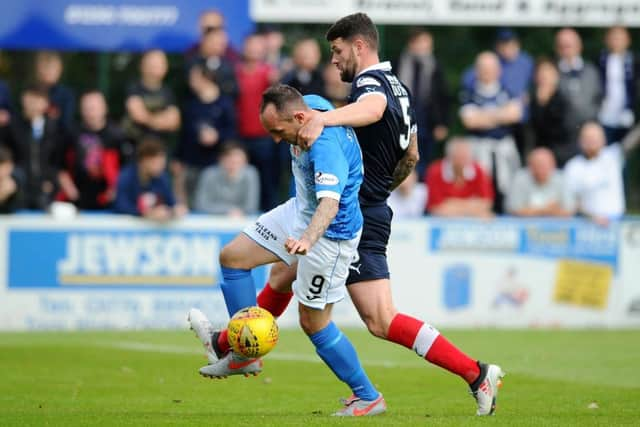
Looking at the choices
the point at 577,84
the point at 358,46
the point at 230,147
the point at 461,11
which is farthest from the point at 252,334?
the point at 577,84

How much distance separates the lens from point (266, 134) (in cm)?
1705

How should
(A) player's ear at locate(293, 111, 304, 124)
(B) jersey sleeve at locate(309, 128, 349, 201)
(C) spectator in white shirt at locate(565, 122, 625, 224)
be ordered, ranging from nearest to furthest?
(B) jersey sleeve at locate(309, 128, 349, 201), (A) player's ear at locate(293, 111, 304, 124), (C) spectator in white shirt at locate(565, 122, 625, 224)

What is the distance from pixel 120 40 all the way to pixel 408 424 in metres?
10.2

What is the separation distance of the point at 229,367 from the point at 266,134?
8819mm

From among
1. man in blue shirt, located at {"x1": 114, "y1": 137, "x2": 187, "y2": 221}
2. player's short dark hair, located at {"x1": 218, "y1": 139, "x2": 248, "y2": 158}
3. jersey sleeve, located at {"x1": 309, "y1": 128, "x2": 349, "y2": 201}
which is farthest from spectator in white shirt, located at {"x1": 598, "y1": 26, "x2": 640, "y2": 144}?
jersey sleeve, located at {"x1": 309, "y1": 128, "x2": 349, "y2": 201}

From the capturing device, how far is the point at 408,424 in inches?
305

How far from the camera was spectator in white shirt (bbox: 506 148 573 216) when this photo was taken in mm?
16984

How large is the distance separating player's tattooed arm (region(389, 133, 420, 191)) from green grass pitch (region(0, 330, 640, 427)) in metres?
1.57

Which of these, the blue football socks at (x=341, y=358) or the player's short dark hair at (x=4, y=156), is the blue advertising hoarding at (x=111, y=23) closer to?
the player's short dark hair at (x=4, y=156)

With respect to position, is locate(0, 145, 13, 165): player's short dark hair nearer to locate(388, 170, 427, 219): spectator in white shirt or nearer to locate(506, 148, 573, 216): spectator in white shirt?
locate(388, 170, 427, 219): spectator in white shirt

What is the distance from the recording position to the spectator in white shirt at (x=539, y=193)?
16984mm

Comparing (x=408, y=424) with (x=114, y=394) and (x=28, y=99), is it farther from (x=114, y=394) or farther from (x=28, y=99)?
(x=28, y=99)

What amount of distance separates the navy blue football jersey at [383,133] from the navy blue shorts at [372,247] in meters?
0.09

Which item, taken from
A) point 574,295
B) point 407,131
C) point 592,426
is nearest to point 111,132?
point 574,295
